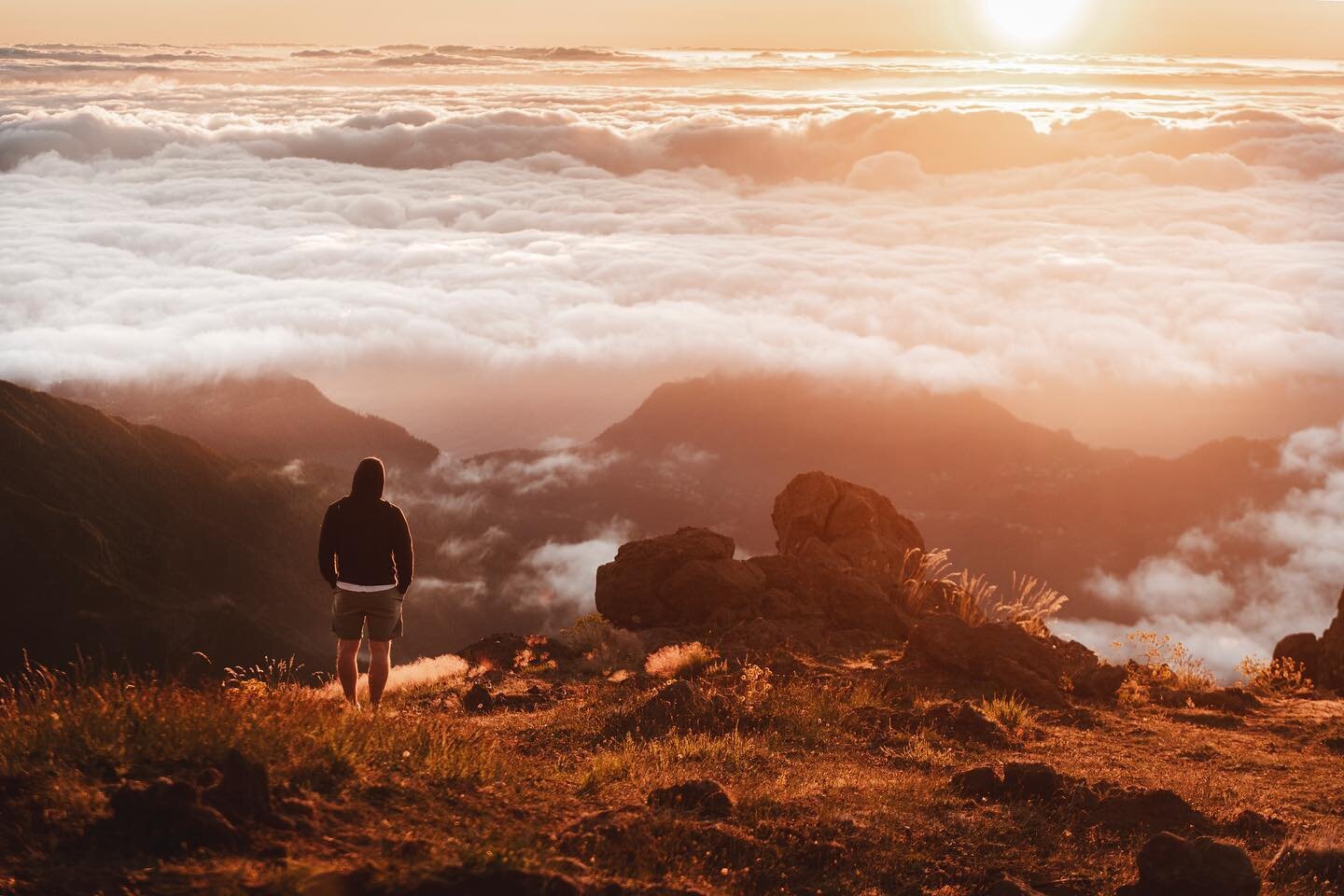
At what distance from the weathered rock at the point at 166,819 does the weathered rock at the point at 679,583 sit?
386 inches

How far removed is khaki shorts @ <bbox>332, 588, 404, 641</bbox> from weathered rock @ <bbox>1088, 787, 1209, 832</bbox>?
5.01m

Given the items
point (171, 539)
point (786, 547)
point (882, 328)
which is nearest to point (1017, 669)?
point (786, 547)

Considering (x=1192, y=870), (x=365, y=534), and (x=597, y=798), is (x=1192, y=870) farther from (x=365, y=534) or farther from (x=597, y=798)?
(x=365, y=534)

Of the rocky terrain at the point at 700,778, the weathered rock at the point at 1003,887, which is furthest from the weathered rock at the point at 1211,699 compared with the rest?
the weathered rock at the point at 1003,887

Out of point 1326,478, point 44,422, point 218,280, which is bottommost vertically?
point 1326,478

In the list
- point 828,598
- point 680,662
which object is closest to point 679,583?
point 828,598

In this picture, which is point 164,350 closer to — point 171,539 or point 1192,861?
point 171,539

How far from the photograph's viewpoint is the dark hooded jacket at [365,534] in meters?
8.63

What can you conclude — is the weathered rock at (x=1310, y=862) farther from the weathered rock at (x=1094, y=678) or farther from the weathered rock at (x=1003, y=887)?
the weathered rock at (x=1094, y=678)

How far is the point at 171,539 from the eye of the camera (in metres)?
106

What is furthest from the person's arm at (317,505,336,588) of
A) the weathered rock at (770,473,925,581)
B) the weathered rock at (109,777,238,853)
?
the weathered rock at (770,473,925,581)

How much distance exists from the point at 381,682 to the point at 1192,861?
19.1 ft

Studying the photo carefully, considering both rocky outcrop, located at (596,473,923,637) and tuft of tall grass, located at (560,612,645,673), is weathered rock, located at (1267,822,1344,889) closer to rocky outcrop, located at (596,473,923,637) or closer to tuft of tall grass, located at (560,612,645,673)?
tuft of tall grass, located at (560,612,645,673)

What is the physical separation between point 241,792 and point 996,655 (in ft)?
28.2
